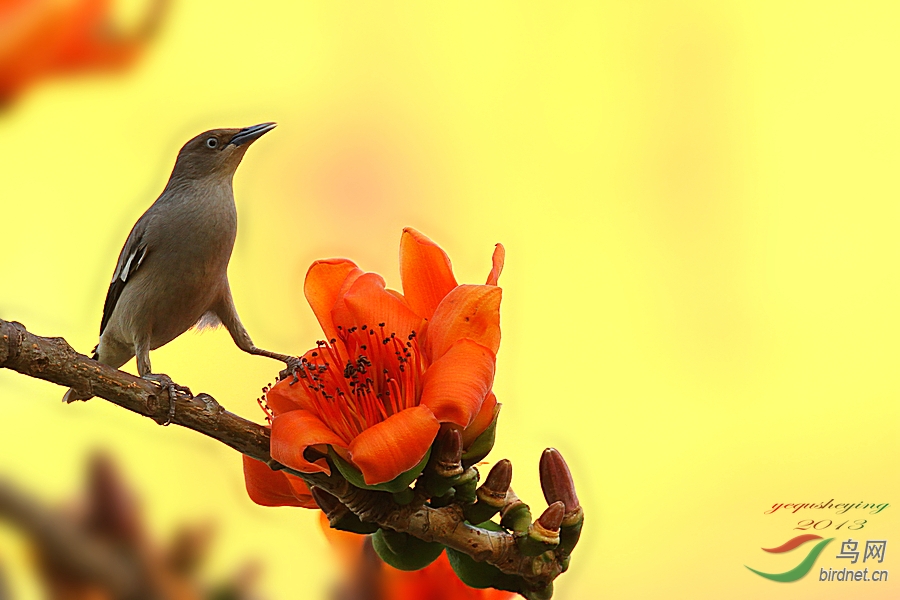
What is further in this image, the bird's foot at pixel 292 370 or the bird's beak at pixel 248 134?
the bird's beak at pixel 248 134

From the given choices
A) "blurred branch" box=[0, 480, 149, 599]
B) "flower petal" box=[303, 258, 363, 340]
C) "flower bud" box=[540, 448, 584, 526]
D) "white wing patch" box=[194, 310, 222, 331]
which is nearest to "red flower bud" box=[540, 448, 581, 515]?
"flower bud" box=[540, 448, 584, 526]

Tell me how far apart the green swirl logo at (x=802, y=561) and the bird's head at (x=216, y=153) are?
548 millimetres

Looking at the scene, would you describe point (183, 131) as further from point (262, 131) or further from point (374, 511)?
point (374, 511)

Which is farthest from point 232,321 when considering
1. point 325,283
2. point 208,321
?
point 325,283

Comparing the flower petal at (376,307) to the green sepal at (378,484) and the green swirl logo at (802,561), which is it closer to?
the green sepal at (378,484)

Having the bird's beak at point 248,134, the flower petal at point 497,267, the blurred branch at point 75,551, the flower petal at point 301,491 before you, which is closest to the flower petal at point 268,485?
the flower petal at point 301,491

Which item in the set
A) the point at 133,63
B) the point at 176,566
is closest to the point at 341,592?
the point at 176,566

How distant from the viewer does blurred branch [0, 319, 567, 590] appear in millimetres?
254

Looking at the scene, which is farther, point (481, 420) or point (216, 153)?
point (216, 153)

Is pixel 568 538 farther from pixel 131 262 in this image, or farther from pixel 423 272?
pixel 131 262

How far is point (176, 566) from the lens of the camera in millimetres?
631

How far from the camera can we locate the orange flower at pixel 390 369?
27 centimetres

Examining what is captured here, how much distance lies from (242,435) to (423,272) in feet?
0.29

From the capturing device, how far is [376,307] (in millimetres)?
312
